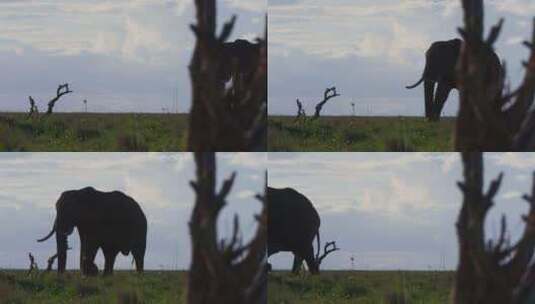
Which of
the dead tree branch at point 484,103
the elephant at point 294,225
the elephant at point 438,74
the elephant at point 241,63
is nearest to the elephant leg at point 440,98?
the elephant at point 438,74

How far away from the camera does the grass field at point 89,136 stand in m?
15.5

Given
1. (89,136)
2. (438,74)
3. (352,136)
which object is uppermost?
(438,74)

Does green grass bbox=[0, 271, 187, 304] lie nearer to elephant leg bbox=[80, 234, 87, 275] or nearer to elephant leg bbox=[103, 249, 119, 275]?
elephant leg bbox=[80, 234, 87, 275]

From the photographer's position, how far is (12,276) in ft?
58.2

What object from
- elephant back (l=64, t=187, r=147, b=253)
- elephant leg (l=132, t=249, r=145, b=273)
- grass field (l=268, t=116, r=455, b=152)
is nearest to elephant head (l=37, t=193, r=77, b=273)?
elephant back (l=64, t=187, r=147, b=253)

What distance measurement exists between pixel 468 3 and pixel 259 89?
7.26 ft

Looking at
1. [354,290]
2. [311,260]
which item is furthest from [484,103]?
[311,260]

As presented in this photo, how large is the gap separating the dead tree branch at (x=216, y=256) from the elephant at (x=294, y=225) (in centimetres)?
775

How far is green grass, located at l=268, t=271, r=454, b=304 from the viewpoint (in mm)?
14281

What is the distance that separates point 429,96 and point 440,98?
218mm

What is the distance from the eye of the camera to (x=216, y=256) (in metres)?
11.2

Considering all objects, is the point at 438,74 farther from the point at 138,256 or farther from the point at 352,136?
the point at 352,136

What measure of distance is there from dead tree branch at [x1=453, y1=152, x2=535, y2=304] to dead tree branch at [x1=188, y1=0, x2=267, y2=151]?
2.01 metres

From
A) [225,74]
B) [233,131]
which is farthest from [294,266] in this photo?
[233,131]
